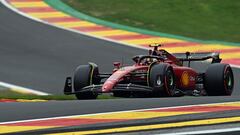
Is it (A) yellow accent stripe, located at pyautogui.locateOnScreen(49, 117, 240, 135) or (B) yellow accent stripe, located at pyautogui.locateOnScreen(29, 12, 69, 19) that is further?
(B) yellow accent stripe, located at pyautogui.locateOnScreen(29, 12, 69, 19)

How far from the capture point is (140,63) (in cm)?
1119

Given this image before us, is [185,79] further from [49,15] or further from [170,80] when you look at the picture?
[49,15]

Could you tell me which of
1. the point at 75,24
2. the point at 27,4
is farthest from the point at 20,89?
the point at 27,4

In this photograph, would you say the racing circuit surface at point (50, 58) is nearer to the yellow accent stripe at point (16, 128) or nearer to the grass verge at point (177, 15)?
the yellow accent stripe at point (16, 128)

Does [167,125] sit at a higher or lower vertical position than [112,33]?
lower

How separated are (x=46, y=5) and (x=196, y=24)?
225 inches

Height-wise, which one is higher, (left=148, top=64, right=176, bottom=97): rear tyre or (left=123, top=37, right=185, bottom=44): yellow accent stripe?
(left=123, top=37, right=185, bottom=44): yellow accent stripe

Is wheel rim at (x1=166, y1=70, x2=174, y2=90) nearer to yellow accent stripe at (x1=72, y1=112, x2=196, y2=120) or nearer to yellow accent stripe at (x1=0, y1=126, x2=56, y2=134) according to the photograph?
yellow accent stripe at (x1=72, y1=112, x2=196, y2=120)

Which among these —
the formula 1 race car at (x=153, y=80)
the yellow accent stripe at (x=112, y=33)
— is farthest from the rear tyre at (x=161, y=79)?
the yellow accent stripe at (x=112, y=33)

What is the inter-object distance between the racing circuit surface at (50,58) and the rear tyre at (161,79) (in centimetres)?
67

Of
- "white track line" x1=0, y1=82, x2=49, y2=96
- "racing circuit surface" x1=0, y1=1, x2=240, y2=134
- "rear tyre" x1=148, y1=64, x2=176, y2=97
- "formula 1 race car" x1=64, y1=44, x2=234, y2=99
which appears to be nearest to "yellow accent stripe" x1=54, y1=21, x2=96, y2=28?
"racing circuit surface" x1=0, y1=1, x2=240, y2=134

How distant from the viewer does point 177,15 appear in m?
21.1

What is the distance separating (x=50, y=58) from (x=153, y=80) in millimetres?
5749

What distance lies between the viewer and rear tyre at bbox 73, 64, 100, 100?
36.7ft
